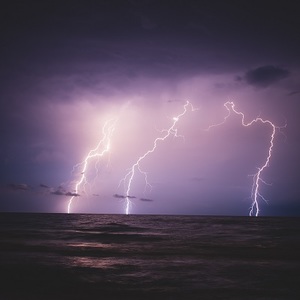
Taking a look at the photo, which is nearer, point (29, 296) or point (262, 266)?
point (29, 296)

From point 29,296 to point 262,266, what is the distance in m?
9.91

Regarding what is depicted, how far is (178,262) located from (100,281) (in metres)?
5.35

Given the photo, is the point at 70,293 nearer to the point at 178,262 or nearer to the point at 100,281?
the point at 100,281

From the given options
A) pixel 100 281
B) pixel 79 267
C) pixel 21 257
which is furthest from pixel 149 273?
pixel 21 257

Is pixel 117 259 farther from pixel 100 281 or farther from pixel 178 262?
pixel 100 281

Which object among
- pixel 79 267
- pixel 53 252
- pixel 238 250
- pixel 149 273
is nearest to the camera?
pixel 149 273

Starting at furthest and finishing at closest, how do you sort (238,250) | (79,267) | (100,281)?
(238,250)
(79,267)
(100,281)

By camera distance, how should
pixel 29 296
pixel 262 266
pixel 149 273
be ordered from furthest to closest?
1. pixel 262 266
2. pixel 149 273
3. pixel 29 296

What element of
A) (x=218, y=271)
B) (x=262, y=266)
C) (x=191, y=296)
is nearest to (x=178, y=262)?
(x=218, y=271)

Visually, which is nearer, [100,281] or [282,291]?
[282,291]

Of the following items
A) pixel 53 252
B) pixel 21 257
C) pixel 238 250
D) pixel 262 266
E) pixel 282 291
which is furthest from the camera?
pixel 238 250

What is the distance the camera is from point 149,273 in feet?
40.6

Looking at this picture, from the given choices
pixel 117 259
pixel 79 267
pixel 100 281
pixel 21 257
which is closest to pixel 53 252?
pixel 21 257

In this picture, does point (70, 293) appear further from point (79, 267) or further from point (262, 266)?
point (262, 266)
